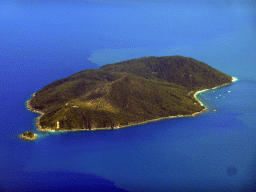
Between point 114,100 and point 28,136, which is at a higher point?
point 114,100

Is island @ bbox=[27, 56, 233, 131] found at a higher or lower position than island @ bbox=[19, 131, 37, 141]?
higher

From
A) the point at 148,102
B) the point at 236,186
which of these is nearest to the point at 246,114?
the point at 148,102

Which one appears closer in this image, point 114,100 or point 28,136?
point 28,136

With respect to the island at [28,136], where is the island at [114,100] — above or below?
above

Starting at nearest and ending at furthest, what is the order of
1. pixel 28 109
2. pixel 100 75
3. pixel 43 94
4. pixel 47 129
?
pixel 47 129 → pixel 28 109 → pixel 43 94 → pixel 100 75

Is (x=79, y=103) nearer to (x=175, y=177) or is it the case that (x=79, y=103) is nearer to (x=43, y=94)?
(x=43, y=94)

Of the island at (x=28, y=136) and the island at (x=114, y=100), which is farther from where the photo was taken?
the island at (x=114, y=100)

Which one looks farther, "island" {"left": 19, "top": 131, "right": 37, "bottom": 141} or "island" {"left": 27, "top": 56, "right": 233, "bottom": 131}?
"island" {"left": 27, "top": 56, "right": 233, "bottom": 131}

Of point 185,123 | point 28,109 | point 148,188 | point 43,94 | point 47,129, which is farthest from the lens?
point 43,94
